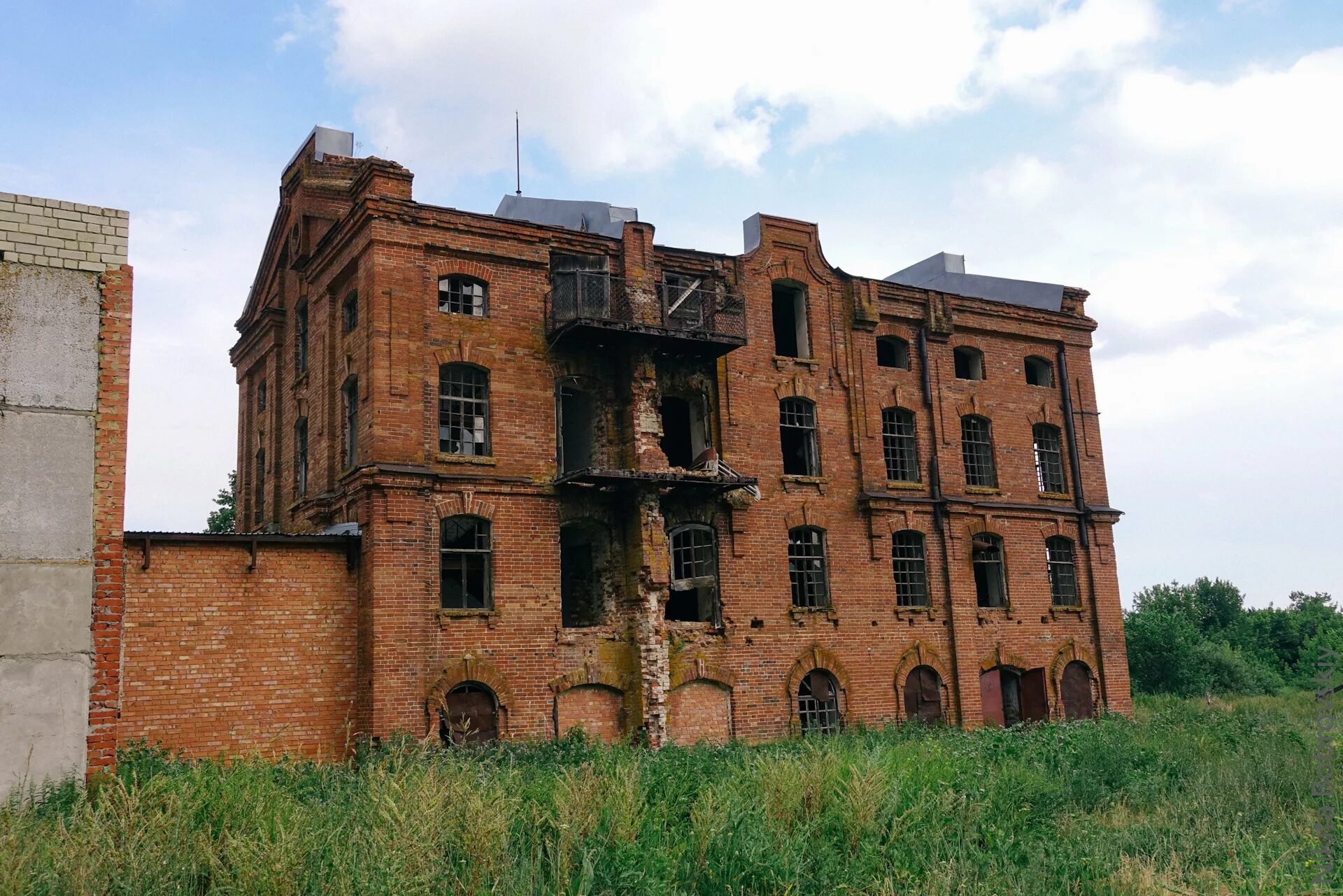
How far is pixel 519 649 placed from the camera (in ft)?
62.2

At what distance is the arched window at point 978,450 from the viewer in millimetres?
25812

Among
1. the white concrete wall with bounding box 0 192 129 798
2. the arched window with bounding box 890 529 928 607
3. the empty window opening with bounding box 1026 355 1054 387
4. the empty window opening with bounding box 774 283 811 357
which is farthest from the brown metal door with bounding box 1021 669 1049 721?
the white concrete wall with bounding box 0 192 129 798

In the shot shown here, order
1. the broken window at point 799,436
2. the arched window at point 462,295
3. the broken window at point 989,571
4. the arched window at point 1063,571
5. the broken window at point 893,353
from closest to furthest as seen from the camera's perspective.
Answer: the arched window at point 462,295 → the broken window at point 799,436 → the broken window at point 989,571 → the broken window at point 893,353 → the arched window at point 1063,571

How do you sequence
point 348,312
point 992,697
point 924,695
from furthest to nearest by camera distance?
1. point 992,697
2. point 924,695
3. point 348,312

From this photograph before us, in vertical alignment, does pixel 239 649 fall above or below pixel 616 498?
below

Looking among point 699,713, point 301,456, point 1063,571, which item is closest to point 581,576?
point 699,713

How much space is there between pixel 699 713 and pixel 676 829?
32.9 ft

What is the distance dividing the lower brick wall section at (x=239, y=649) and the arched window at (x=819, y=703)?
9.18 meters

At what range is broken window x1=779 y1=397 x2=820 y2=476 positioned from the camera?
23.2m

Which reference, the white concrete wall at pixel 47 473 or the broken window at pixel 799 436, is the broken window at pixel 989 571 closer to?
the broken window at pixel 799 436

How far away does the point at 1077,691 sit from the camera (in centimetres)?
2583

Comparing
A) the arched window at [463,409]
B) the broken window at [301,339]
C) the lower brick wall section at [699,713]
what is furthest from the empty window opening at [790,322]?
the broken window at [301,339]

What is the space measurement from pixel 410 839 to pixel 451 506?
10493 millimetres

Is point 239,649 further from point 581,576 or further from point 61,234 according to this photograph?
point 61,234
